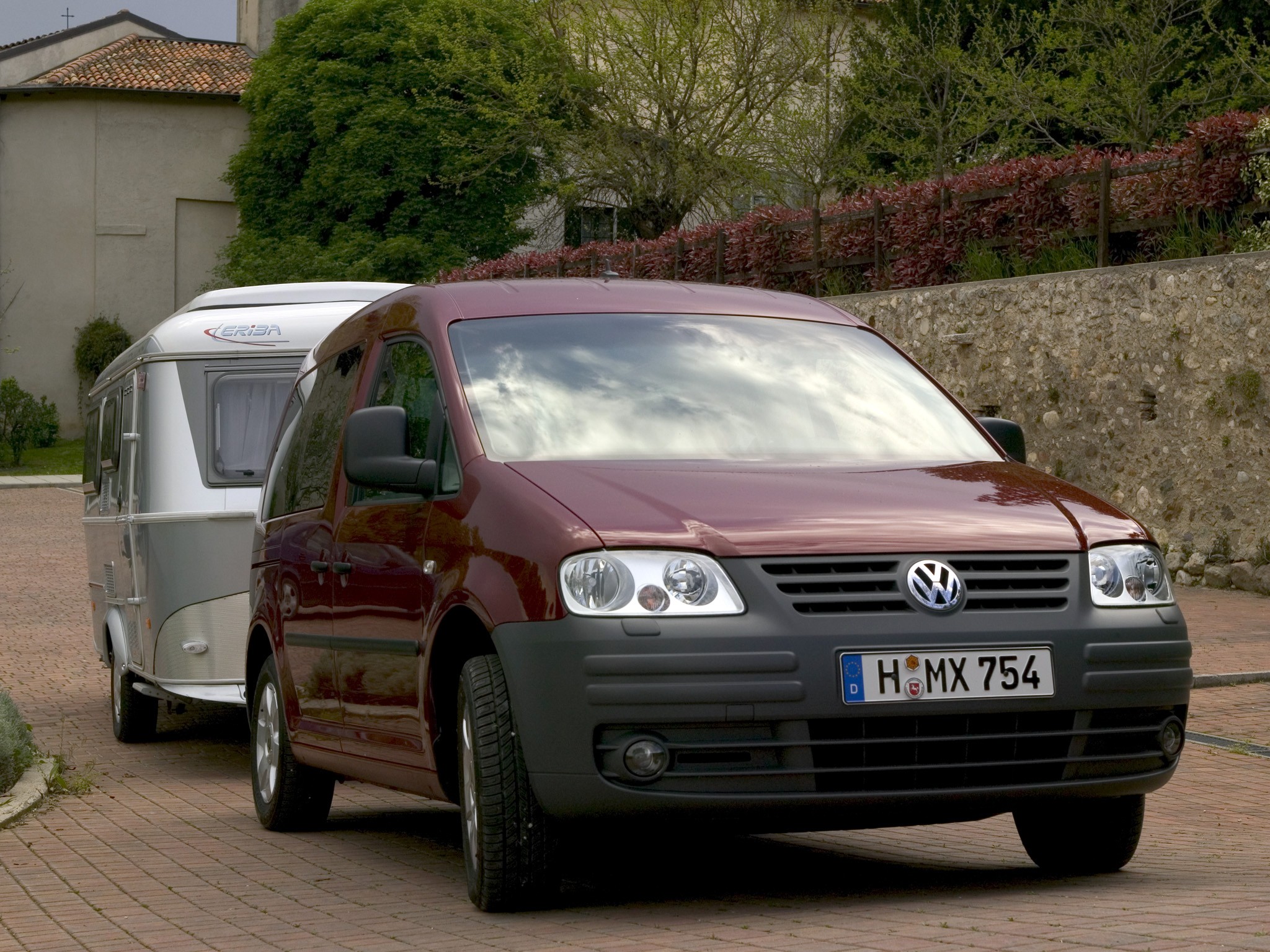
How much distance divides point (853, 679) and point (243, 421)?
636cm

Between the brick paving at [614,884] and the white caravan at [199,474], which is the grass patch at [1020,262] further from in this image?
the brick paving at [614,884]

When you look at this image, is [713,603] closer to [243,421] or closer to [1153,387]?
[243,421]

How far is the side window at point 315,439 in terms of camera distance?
A: 7168 mm

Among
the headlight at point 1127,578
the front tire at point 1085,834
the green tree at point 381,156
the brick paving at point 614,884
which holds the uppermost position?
the green tree at point 381,156

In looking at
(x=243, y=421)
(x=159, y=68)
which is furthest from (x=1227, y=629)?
(x=159, y=68)

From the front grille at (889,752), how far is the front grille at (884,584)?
0.96 ft

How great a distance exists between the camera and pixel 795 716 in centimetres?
509

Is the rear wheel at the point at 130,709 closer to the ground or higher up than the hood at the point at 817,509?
closer to the ground

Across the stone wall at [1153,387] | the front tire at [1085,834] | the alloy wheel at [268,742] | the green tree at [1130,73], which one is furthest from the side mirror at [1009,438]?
the green tree at [1130,73]

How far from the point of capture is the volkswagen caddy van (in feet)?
16.7

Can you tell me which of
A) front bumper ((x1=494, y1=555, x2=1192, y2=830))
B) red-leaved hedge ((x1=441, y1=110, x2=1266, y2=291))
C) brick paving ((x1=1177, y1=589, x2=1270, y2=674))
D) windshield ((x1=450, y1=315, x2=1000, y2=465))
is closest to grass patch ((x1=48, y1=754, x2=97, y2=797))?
windshield ((x1=450, y1=315, x2=1000, y2=465))

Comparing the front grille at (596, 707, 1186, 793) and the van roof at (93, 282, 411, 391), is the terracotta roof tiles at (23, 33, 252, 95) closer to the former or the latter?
the van roof at (93, 282, 411, 391)

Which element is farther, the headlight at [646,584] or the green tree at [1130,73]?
the green tree at [1130,73]

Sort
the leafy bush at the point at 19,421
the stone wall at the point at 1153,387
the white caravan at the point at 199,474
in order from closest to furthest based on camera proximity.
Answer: the white caravan at the point at 199,474
the stone wall at the point at 1153,387
the leafy bush at the point at 19,421
